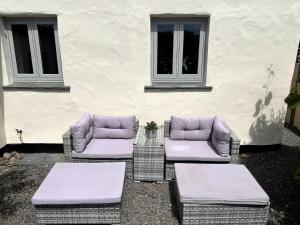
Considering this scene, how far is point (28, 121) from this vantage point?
15.7 ft

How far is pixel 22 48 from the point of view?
464cm

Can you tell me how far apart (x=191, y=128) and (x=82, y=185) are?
2185mm

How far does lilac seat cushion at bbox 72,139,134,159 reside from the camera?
3807 millimetres

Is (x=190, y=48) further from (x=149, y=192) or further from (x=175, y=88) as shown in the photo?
(x=149, y=192)

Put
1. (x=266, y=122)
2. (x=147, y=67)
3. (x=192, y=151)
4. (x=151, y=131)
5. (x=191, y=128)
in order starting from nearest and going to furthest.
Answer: (x=192, y=151) < (x=151, y=131) < (x=191, y=128) < (x=147, y=67) < (x=266, y=122)

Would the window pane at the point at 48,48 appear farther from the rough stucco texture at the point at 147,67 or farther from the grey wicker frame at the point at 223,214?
the grey wicker frame at the point at 223,214

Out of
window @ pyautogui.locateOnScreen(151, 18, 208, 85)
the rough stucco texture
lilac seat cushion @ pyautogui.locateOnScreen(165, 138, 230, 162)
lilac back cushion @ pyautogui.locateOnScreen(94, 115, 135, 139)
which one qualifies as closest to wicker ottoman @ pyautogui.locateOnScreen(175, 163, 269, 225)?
lilac seat cushion @ pyautogui.locateOnScreen(165, 138, 230, 162)

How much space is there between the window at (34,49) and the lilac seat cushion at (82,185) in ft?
7.26

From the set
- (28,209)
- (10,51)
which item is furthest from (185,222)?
(10,51)

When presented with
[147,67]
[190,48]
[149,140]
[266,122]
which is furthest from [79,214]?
[266,122]

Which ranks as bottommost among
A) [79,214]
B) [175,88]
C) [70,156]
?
[79,214]

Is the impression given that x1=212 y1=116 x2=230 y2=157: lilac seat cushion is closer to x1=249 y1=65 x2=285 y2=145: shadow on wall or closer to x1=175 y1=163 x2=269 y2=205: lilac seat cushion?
x1=175 y1=163 x2=269 y2=205: lilac seat cushion

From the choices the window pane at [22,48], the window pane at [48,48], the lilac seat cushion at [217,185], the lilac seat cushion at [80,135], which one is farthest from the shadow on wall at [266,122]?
the window pane at [22,48]

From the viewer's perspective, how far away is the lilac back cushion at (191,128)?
428 centimetres
